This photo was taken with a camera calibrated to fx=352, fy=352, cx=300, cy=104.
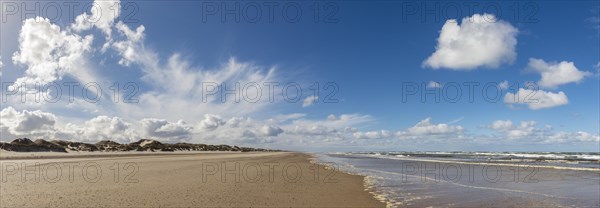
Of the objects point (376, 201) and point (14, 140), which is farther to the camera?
point (14, 140)

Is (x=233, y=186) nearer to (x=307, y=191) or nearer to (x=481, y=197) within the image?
(x=307, y=191)

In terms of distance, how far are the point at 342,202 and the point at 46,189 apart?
1061 centimetres

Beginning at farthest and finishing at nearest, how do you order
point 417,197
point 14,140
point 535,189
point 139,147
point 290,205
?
point 139,147, point 14,140, point 535,189, point 417,197, point 290,205

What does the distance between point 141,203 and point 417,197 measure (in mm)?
10221

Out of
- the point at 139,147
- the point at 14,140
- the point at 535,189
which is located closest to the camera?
the point at 535,189

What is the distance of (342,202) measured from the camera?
494 inches

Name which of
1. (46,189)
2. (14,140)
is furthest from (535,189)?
(14,140)

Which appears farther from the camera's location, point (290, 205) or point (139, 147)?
point (139, 147)

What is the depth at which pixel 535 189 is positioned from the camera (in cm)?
1734

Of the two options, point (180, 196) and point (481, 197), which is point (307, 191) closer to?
point (180, 196)

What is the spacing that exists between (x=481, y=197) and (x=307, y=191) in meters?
7.17

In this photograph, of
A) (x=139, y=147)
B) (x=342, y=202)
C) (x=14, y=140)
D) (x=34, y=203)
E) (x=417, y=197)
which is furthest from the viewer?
(x=139, y=147)

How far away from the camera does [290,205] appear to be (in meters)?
11.6

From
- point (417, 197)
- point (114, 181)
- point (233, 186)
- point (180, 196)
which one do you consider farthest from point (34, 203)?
point (417, 197)
